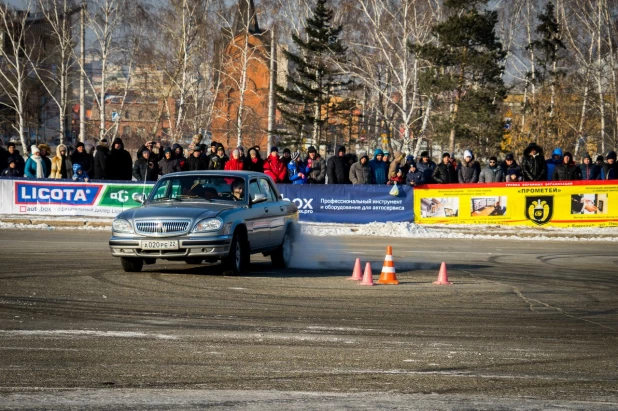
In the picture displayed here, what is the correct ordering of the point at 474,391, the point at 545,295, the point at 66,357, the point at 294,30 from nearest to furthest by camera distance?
the point at 474,391, the point at 66,357, the point at 545,295, the point at 294,30

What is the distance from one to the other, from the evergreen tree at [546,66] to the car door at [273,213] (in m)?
39.1

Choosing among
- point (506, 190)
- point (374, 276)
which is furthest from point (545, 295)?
point (506, 190)

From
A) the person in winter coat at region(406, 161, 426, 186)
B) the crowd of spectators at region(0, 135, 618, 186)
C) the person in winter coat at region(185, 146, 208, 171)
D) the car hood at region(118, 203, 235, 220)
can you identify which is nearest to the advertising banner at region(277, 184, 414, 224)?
the person in winter coat at region(406, 161, 426, 186)

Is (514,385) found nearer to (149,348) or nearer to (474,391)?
(474,391)

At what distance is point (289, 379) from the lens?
739 cm

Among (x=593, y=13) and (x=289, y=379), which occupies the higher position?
(x=593, y=13)

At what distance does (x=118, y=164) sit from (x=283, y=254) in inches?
Answer: 482

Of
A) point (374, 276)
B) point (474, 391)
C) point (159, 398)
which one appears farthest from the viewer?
point (374, 276)

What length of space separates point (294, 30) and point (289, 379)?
5038 centimetres

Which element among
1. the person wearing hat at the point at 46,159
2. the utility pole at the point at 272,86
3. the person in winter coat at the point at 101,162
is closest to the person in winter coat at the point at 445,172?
the person in winter coat at the point at 101,162

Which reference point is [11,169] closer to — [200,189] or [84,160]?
[84,160]

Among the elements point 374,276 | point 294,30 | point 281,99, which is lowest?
point 374,276

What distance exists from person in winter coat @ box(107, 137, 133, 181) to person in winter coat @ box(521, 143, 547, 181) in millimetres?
10940

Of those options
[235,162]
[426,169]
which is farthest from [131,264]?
[426,169]
